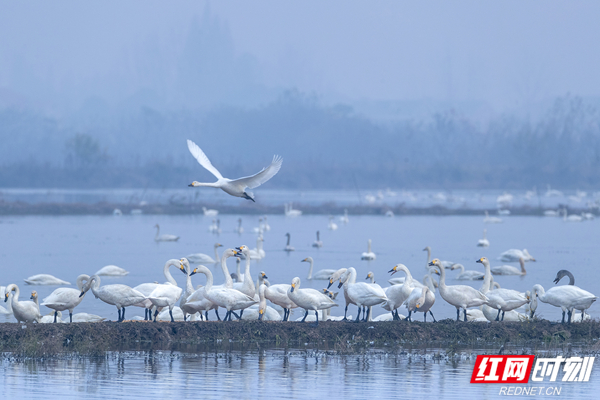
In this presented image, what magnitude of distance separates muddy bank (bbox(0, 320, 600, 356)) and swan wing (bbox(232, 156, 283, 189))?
8.71ft

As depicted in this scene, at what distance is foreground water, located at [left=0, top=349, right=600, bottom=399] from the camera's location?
11703 millimetres

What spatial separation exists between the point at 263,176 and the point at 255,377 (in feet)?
14.4

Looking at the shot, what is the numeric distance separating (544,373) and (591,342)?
85.5 inches

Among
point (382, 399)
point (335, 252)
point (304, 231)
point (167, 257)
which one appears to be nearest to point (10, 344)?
point (382, 399)

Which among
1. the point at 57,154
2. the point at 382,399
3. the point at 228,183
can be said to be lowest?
the point at 382,399

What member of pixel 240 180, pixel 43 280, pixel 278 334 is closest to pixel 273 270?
pixel 43 280

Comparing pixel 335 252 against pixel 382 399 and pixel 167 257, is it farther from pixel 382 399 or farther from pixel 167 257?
pixel 382 399

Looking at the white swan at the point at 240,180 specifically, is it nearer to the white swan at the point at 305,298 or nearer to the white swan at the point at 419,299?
the white swan at the point at 305,298

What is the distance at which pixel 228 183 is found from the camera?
53.4 ft

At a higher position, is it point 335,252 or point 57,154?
point 57,154

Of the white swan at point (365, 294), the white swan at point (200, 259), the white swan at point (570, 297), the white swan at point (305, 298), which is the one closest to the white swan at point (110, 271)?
the white swan at point (200, 259)

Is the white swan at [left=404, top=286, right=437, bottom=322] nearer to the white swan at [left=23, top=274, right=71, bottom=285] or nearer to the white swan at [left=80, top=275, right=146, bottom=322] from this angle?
the white swan at [left=80, top=275, right=146, bottom=322]

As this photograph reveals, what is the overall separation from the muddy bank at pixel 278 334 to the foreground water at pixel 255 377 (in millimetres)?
342

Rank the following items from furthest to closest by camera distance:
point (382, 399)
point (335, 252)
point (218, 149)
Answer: point (218, 149), point (335, 252), point (382, 399)
